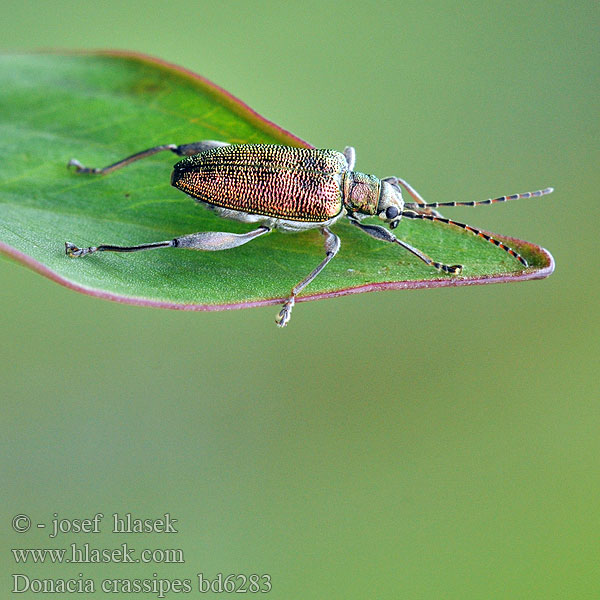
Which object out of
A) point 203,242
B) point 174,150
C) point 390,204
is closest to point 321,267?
point 203,242

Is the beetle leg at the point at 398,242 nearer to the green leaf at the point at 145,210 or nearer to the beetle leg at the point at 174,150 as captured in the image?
the green leaf at the point at 145,210

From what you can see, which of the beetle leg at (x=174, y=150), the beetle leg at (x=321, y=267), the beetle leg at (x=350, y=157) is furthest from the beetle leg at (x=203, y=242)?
the beetle leg at (x=350, y=157)

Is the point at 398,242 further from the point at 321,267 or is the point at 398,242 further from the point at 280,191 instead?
the point at 280,191

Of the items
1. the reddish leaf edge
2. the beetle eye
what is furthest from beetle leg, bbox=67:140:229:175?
the reddish leaf edge

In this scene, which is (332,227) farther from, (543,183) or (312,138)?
(543,183)

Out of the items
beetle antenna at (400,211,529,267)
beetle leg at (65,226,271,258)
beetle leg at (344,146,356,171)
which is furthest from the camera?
beetle leg at (344,146,356,171)

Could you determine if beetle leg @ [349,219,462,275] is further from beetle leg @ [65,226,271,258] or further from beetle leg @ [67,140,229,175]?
beetle leg @ [67,140,229,175]

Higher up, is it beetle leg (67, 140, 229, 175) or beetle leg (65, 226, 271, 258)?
beetle leg (67, 140, 229, 175)
